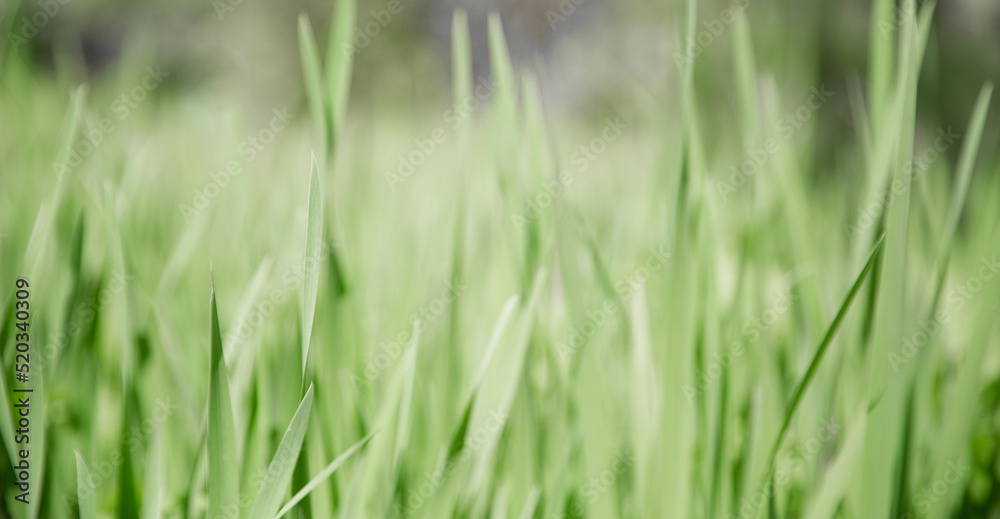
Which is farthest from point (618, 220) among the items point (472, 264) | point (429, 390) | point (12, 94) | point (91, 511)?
point (12, 94)

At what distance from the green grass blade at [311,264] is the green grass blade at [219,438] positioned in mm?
31

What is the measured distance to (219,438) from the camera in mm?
224

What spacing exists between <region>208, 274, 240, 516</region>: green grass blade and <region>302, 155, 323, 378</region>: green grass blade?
3cm

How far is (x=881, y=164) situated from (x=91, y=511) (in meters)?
0.46

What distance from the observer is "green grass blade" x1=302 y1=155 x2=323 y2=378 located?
23 centimetres

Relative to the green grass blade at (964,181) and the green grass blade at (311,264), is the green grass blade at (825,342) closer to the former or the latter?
the green grass blade at (964,181)

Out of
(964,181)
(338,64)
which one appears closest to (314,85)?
(338,64)

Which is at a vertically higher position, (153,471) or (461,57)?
(461,57)

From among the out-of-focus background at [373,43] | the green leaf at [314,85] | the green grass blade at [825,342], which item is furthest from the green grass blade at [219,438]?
the out-of-focus background at [373,43]

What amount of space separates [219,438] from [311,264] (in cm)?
8

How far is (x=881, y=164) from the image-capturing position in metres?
0.35

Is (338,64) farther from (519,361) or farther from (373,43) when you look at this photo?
(373,43)

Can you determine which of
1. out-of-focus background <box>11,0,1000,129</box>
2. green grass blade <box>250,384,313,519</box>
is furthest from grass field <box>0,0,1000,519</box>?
out-of-focus background <box>11,0,1000,129</box>

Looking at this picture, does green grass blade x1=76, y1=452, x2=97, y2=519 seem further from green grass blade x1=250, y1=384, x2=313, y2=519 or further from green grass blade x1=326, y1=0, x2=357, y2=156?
green grass blade x1=326, y1=0, x2=357, y2=156
